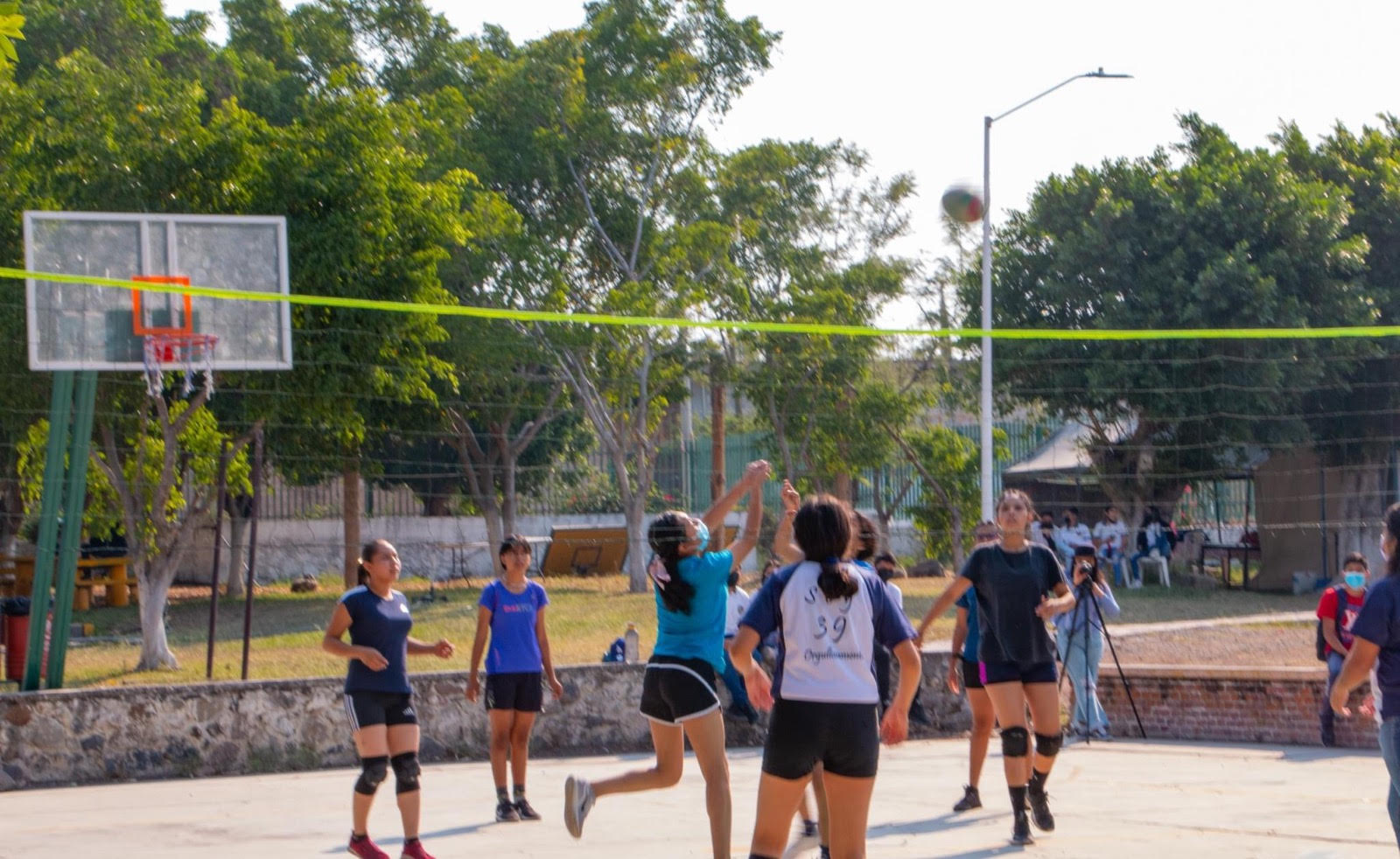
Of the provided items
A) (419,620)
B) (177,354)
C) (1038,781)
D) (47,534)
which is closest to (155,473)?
(419,620)

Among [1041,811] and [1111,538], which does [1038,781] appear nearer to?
[1041,811]

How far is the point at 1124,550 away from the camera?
89.4ft

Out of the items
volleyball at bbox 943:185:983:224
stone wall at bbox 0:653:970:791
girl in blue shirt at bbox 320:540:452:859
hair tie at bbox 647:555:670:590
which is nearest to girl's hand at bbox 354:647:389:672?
girl in blue shirt at bbox 320:540:452:859

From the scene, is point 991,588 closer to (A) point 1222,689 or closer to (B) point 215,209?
(A) point 1222,689

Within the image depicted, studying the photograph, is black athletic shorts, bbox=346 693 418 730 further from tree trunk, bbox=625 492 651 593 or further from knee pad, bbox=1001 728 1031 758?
tree trunk, bbox=625 492 651 593

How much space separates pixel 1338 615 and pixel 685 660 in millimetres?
6492

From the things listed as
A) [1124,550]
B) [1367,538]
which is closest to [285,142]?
[1124,550]

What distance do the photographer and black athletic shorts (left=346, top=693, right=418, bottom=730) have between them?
5.68m

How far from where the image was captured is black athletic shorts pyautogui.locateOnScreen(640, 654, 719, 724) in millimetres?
6793

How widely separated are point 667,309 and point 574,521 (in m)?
5.17

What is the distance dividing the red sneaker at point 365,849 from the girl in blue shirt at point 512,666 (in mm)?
1763

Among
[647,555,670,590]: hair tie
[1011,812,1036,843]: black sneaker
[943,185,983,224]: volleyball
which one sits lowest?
[1011,812,1036,843]: black sneaker

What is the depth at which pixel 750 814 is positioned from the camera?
371 inches

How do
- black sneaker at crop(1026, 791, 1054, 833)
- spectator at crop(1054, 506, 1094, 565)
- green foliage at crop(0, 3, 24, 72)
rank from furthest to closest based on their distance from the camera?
spectator at crop(1054, 506, 1094, 565) → black sneaker at crop(1026, 791, 1054, 833) → green foliage at crop(0, 3, 24, 72)
